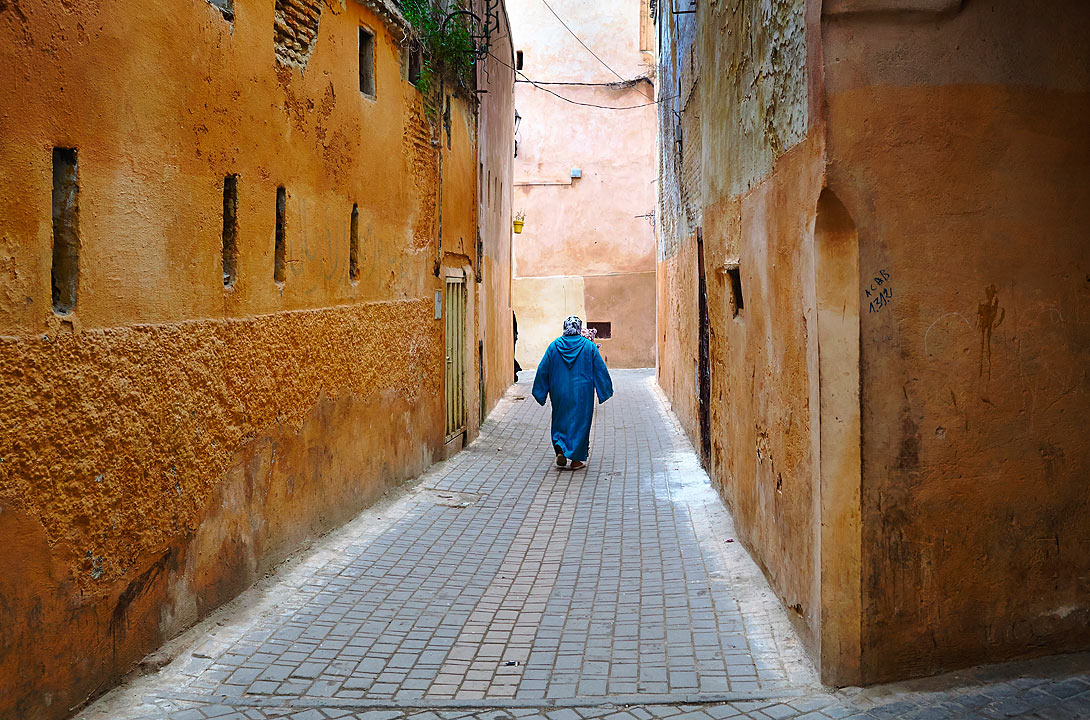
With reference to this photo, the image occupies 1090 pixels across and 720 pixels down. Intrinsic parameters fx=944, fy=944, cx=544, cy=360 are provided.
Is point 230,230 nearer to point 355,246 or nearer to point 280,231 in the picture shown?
point 280,231

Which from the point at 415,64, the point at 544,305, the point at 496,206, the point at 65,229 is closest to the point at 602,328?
the point at 544,305

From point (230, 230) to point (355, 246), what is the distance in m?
2.25

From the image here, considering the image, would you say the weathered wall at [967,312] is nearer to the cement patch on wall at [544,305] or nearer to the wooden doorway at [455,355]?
the wooden doorway at [455,355]

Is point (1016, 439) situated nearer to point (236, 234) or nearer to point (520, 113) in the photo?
point (236, 234)

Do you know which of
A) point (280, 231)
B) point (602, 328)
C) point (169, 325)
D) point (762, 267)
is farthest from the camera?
point (602, 328)

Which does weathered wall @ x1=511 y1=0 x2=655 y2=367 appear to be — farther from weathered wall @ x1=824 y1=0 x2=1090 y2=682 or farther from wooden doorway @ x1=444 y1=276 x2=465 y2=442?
weathered wall @ x1=824 y1=0 x2=1090 y2=682

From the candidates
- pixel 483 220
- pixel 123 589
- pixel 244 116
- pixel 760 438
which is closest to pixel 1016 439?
pixel 760 438

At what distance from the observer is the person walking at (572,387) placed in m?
10.4

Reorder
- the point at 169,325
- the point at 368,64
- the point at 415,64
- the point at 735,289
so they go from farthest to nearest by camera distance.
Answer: the point at 415,64
the point at 368,64
the point at 735,289
the point at 169,325

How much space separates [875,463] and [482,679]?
80.8 inches

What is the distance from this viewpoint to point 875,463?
13.3 ft

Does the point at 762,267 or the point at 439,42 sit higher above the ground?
the point at 439,42

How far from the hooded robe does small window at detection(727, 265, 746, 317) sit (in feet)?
11.7

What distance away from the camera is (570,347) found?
1095 centimetres
